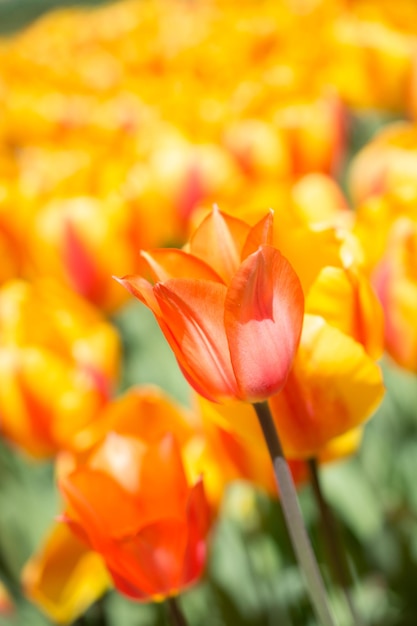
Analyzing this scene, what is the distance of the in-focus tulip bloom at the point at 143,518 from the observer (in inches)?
19.0

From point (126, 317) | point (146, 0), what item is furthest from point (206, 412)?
point (146, 0)

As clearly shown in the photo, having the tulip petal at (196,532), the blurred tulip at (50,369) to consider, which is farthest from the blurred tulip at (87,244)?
the tulip petal at (196,532)

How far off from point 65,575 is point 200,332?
0.89ft

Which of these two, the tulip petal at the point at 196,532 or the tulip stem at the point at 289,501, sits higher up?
the tulip stem at the point at 289,501

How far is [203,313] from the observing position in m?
0.40

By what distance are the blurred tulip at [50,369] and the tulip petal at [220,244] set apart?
32cm

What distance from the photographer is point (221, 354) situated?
1.34ft

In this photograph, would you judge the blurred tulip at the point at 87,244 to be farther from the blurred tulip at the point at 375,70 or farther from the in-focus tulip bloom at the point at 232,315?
the in-focus tulip bloom at the point at 232,315

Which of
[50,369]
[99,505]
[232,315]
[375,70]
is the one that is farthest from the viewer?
[375,70]

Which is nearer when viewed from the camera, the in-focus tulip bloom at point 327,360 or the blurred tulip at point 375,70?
the in-focus tulip bloom at point 327,360

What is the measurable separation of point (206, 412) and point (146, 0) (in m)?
3.43

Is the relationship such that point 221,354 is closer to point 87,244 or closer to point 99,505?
point 99,505

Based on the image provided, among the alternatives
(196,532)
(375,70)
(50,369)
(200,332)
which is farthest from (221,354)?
(375,70)

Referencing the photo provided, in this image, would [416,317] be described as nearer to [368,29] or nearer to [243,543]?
[243,543]
